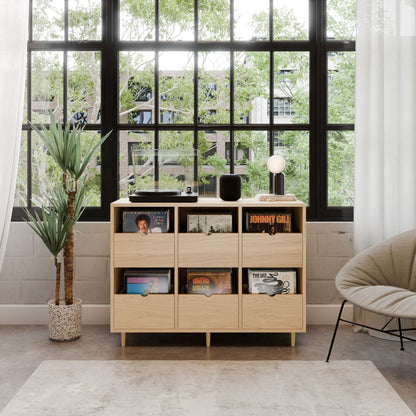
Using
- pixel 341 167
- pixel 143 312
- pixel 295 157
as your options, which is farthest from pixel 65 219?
pixel 341 167

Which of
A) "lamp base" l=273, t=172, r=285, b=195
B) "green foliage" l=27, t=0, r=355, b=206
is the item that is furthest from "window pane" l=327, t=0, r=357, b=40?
"lamp base" l=273, t=172, r=285, b=195

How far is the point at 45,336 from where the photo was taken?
321cm

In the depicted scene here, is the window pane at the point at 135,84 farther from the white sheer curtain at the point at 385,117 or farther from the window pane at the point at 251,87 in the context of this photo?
the white sheer curtain at the point at 385,117

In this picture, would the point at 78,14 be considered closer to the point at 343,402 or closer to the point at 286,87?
the point at 286,87

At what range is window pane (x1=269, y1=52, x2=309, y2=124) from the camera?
11.4 feet

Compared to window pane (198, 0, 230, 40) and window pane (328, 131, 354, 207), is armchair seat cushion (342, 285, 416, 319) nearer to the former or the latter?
Answer: window pane (328, 131, 354, 207)

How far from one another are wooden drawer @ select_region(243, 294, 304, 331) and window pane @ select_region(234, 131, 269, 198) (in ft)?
2.63

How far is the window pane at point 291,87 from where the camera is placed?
3469mm

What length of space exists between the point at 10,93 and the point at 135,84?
2.59ft

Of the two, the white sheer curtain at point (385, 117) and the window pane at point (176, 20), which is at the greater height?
the window pane at point (176, 20)

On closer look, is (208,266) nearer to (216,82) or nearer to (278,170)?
(278,170)

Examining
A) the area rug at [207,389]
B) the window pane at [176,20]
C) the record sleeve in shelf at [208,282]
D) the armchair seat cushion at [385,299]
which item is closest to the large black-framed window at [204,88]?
the window pane at [176,20]

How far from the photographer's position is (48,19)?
3.46 meters

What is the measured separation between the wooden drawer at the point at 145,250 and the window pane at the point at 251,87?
102cm
